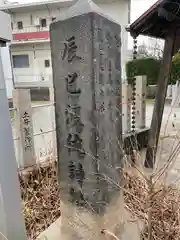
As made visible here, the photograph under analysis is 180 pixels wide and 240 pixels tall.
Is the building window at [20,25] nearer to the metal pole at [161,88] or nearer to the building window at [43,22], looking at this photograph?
the building window at [43,22]

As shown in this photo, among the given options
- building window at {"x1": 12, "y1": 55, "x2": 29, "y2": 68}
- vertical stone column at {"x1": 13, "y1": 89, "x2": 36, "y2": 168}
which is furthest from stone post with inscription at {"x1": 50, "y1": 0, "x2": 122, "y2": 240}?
building window at {"x1": 12, "y1": 55, "x2": 29, "y2": 68}

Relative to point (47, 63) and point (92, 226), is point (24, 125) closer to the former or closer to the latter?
point (92, 226)

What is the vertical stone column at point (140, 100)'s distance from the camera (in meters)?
5.03

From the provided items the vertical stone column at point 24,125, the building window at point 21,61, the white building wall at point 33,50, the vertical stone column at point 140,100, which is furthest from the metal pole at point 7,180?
the building window at point 21,61

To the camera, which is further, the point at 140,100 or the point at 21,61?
the point at 21,61

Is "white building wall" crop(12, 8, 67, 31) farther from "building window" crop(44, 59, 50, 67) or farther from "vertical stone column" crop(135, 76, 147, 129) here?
"vertical stone column" crop(135, 76, 147, 129)

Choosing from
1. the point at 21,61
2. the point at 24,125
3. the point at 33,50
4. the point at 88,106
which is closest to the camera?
the point at 88,106

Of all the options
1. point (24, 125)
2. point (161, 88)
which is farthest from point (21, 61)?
point (161, 88)

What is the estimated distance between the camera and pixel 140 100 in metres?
5.12

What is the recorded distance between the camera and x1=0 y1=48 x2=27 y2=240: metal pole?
157cm

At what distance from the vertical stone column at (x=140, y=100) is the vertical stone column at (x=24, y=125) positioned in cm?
260

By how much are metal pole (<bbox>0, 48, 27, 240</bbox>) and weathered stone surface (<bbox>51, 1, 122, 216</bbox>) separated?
0.45 meters

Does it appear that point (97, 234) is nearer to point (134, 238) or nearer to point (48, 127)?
point (134, 238)

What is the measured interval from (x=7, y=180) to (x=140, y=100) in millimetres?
3970
